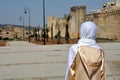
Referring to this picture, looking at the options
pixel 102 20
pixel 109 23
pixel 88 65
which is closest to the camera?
pixel 88 65

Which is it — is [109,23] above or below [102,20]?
below

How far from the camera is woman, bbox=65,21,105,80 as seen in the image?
4.68 metres

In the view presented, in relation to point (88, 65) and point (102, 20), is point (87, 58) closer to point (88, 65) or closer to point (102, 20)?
point (88, 65)

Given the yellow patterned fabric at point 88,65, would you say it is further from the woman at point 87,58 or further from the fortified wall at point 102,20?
the fortified wall at point 102,20

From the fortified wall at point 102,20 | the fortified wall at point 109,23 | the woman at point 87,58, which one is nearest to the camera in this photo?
the woman at point 87,58

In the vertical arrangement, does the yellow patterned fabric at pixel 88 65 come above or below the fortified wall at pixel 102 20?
below

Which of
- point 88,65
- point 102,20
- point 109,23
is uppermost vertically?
point 102,20

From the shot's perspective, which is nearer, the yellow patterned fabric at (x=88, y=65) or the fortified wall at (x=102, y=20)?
the yellow patterned fabric at (x=88, y=65)

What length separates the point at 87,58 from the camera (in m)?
4.69

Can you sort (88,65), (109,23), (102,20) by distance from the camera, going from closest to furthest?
(88,65) → (109,23) → (102,20)

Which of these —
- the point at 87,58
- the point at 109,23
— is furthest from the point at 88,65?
the point at 109,23

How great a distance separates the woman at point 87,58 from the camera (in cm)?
468

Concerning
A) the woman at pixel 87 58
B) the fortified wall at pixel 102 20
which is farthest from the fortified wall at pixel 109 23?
the woman at pixel 87 58

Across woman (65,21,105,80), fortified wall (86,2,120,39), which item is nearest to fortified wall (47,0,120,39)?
fortified wall (86,2,120,39)
